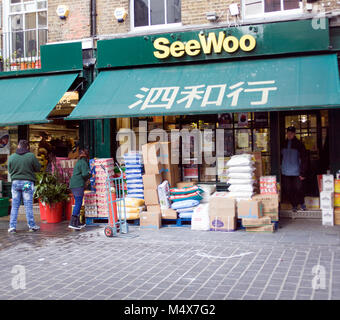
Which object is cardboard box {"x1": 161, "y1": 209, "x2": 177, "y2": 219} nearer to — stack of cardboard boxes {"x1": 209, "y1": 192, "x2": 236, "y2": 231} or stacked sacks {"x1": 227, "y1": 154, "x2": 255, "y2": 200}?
stack of cardboard boxes {"x1": 209, "y1": 192, "x2": 236, "y2": 231}

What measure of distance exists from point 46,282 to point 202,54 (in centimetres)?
650

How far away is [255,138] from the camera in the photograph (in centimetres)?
1023

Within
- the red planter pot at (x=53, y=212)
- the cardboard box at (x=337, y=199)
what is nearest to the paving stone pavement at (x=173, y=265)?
the cardboard box at (x=337, y=199)

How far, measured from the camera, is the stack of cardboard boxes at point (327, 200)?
8680 mm

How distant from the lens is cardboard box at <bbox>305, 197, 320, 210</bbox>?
386 inches

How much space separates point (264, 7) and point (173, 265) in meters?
6.74

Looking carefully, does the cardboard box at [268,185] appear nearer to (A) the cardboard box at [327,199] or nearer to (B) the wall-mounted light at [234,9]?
(A) the cardboard box at [327,199]

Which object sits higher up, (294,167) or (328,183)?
(294,167)

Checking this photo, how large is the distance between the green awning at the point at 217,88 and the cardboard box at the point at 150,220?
6.98ft

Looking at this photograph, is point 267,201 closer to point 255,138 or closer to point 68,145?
point 255,138

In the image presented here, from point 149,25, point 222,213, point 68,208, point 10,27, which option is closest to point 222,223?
point 222,213

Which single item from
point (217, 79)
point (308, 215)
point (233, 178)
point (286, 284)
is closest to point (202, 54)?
point (217, 79)

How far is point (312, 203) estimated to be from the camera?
9852 millimetres

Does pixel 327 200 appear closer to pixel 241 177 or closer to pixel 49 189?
pixel 241 177
